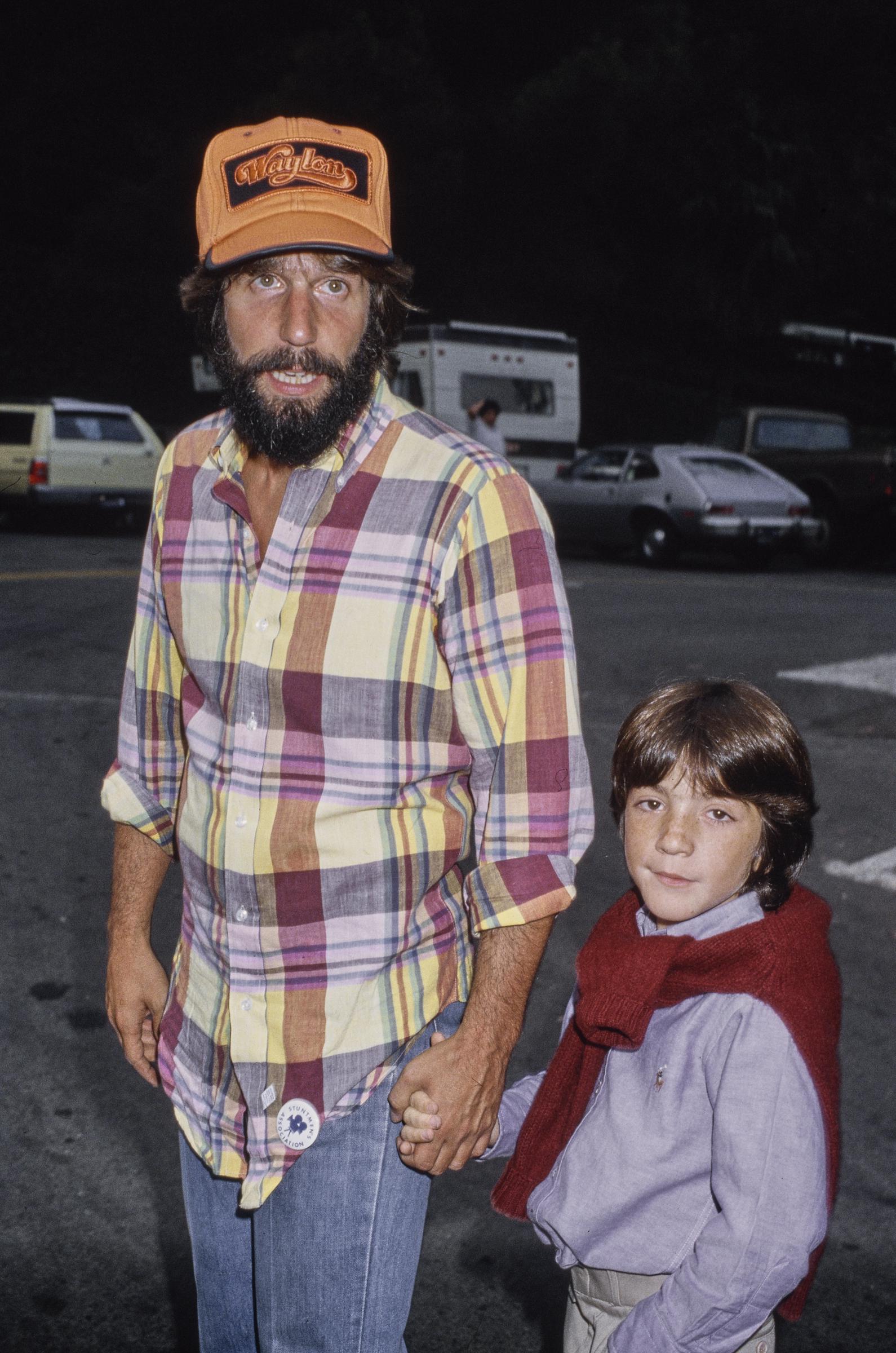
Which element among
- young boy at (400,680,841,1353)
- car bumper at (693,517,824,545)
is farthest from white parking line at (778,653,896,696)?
young boy at (400,680,841,1353)

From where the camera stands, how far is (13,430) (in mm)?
17562

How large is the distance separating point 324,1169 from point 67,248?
34.3 m

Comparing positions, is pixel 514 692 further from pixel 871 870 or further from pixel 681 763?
pixel 871 870

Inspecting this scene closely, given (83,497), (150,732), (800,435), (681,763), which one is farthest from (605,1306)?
(800,435)

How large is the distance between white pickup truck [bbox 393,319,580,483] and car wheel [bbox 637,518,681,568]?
2.89m

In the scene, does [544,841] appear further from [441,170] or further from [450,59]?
[450,59]

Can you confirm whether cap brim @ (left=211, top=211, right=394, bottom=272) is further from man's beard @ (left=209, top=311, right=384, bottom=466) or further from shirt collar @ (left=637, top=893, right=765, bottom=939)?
shirt collar @ (left=637, top=893, right=765, bottom=939)

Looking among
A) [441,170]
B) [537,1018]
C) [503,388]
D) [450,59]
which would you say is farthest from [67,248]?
[537,1018]

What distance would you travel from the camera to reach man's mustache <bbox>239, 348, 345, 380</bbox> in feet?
6.36

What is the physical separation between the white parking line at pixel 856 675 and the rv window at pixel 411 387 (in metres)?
11.0

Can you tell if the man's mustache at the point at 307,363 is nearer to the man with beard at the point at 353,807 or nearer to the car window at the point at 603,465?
the man with beard at the point at 353,807

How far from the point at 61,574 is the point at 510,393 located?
31.4 ft

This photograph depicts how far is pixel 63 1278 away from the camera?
119 inches

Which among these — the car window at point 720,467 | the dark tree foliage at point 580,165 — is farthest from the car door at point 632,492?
the dark tree foliage at point 580,165
